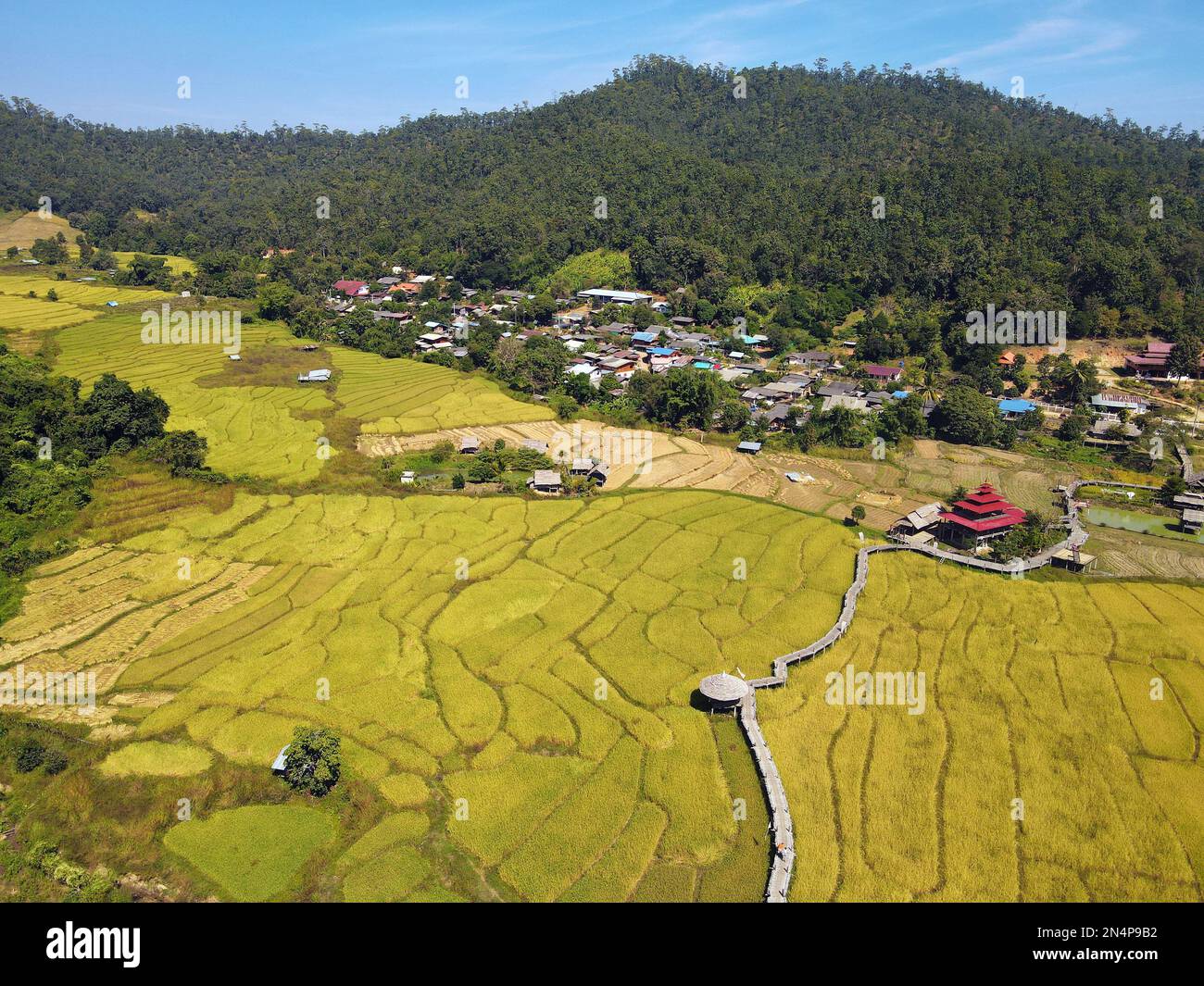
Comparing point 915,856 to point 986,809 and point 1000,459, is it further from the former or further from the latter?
point 1000,459

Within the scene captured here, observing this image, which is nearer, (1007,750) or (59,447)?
(1007,750)

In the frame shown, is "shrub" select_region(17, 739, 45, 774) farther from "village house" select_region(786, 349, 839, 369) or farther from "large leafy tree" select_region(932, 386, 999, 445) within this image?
"village house" select_region(786, 349, 839, 369)

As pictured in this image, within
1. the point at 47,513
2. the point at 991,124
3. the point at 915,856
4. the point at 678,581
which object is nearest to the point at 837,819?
the point at 915,856
